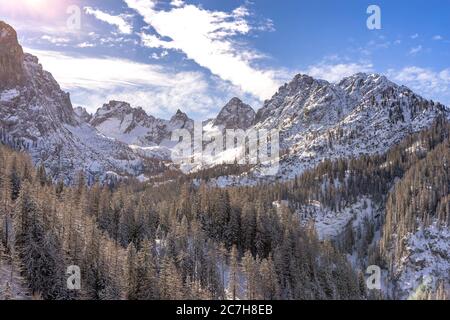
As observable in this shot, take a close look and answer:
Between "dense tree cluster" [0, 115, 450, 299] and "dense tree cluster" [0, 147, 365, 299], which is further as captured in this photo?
"dense tree cluster" [0, 147, 365, 299]

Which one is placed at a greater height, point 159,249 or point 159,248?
point 159,248

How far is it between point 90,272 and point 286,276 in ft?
178

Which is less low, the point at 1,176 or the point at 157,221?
the point at 1,176

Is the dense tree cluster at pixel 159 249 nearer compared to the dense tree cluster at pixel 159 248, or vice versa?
the dense tree cluster at pixel 159 249

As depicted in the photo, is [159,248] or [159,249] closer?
[159,249]

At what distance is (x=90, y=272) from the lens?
3378 inches

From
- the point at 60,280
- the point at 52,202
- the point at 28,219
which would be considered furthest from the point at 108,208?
the point at 60,280

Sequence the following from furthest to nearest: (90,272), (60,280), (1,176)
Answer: (1,176) < (90,272) < (60,280)
